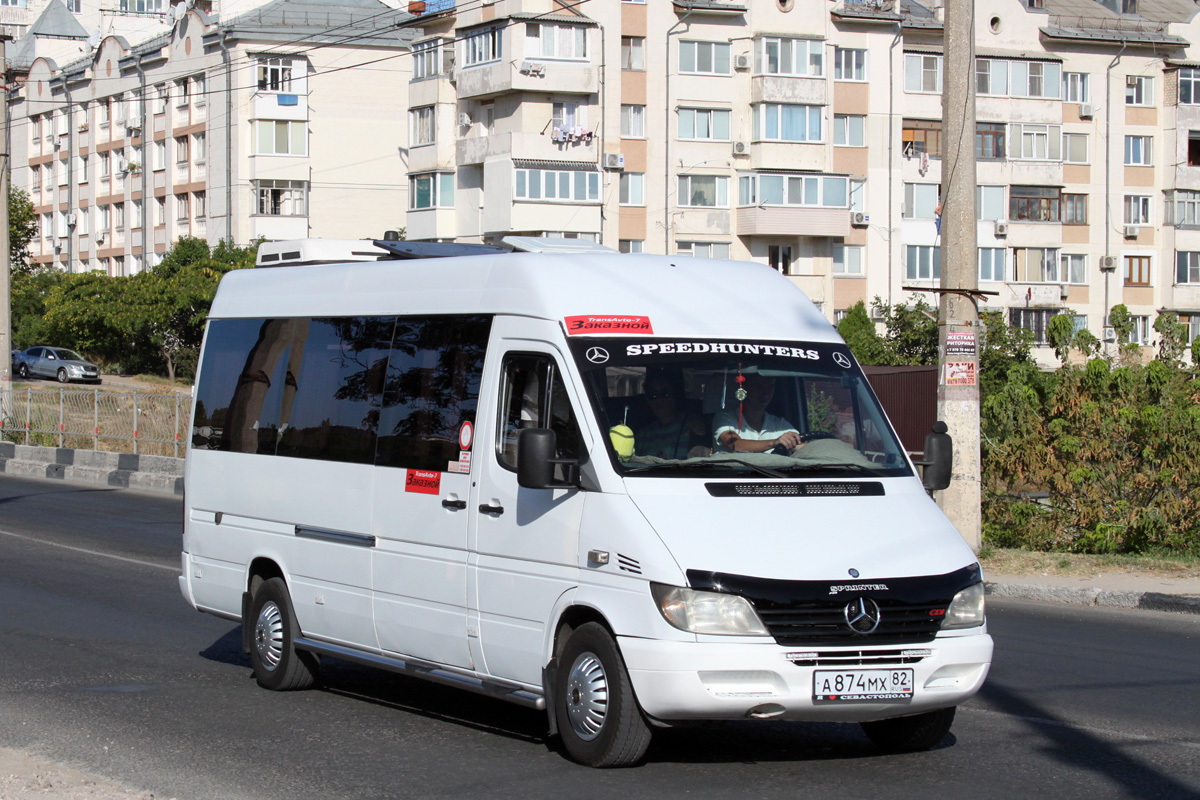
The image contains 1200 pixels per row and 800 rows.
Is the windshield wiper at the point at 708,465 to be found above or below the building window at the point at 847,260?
below

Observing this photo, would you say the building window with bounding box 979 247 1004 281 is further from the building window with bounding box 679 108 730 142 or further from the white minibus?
the white minibus

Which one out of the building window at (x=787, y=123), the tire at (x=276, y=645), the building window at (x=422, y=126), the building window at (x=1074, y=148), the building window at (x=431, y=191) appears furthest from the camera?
the building window at (x=1074, y=148)

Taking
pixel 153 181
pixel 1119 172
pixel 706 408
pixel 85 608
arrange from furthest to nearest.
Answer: pixel 153 181 < pixel 1119 172 < pixel 85 608 < pixel 706 408

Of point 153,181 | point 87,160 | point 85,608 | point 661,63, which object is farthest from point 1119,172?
point 85,608

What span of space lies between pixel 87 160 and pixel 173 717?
88.3 meters

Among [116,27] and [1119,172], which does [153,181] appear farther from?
[1119,172]

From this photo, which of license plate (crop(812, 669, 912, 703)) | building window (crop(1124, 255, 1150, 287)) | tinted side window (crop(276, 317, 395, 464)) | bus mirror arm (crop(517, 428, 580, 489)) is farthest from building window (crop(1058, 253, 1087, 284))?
bus mirror arm (crop(517, 428, 580, 489))

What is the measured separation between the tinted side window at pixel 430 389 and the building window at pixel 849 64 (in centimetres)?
6287

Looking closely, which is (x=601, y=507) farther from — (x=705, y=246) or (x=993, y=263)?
(x=993, y=263)

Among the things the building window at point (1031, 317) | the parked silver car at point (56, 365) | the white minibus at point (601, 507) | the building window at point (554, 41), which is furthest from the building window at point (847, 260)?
the white minibus at point (601, 507)

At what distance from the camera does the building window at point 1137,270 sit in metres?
73.3

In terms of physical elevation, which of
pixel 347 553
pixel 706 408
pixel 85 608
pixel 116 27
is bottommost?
pixel 85 608

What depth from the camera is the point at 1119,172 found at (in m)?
73.2

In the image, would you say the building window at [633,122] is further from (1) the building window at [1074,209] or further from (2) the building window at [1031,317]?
(1) the building window at [1074,209]
